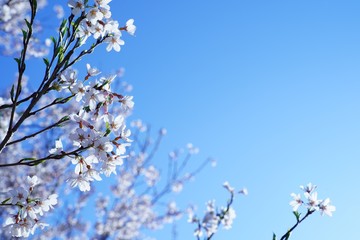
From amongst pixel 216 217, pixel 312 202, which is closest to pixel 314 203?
pixel 312 202

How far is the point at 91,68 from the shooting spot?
2.32 m

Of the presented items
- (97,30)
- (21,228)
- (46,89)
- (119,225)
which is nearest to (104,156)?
(46,89)

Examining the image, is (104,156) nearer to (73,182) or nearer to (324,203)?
(73,182)

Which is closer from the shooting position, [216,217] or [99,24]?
[99,24]

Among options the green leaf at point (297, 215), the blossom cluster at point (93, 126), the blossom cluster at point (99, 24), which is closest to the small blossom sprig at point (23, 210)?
the blossom cluster at point (93, 126)

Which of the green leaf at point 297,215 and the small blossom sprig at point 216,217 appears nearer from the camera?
the green leaf at point 297,215

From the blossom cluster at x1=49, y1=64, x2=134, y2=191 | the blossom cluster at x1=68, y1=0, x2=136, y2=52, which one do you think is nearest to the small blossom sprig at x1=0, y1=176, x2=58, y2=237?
the blossom cluster at x1=49, y1=64, x2=134, y2=191

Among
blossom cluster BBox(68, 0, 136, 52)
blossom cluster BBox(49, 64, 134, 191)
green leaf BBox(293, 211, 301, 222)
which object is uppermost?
blossom cluster BBox(68, 0, 136, 52)

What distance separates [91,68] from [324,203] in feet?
7.90

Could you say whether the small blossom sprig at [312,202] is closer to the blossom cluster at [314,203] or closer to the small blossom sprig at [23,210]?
the blossom cluster at [314,203]

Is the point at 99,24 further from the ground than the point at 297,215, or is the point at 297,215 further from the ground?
the point at 99,24

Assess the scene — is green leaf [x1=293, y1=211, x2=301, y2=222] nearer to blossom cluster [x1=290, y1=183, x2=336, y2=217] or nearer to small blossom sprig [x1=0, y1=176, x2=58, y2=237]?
blossom cluster [x1=290, y1=183, x2=336, y2=217]

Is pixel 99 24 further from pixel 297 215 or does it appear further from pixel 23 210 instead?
pixel 297 215

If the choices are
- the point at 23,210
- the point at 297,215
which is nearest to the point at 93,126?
the point at 23,210
